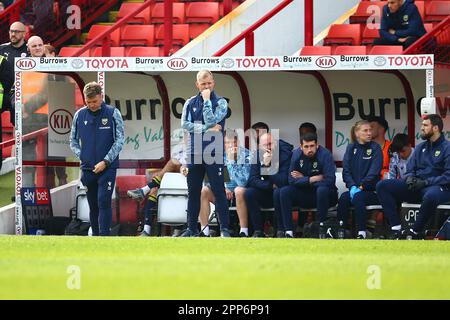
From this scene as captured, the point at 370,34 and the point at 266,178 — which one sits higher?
the point at 370,34

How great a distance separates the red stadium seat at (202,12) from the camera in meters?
22.1

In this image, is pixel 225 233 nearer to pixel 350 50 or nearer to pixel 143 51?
pixel 350 50

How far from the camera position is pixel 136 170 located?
18.9 m

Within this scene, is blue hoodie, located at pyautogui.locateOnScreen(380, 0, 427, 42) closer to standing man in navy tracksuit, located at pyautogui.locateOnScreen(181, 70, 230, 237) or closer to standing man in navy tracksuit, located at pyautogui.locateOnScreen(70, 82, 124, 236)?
standing man in navy tracksuit, located at pyautogui.locateOnScreen(181, 70, 230, 237)

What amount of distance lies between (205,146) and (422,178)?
2.51 m

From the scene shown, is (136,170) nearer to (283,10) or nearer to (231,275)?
(283,10)

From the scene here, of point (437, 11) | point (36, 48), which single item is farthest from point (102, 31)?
point (437, 11)

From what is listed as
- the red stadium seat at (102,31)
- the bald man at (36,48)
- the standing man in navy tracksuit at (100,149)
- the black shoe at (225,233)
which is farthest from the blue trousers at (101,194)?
the red stadium seat at (102,31)

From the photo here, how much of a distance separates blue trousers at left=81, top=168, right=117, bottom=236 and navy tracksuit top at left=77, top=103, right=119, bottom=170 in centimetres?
10

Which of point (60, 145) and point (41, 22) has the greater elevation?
point (41, 22)

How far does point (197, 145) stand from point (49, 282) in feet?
19.0

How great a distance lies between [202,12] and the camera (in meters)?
22.2

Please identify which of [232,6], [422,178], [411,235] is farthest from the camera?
[232,6]
